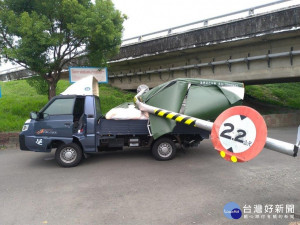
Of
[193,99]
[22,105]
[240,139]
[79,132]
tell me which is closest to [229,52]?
[193,99]

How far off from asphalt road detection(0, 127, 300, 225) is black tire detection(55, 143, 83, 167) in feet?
0.63

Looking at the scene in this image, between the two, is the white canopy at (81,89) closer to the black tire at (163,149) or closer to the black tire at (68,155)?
the black tire at (68,155)

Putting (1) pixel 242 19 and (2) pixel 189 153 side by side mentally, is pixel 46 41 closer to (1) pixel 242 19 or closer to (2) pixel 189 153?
(2) pixel 189 153

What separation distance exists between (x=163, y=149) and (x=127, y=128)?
1117 mm

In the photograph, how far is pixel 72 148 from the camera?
543cm

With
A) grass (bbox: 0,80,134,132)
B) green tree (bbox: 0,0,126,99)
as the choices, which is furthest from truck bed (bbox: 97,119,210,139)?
grass (bbox: 0,80,134,132)

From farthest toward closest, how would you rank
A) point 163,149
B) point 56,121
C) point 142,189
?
point 163,149, point 56,121, point 142,189

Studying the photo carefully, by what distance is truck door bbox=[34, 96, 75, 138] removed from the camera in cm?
536

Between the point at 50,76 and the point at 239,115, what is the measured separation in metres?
9.16

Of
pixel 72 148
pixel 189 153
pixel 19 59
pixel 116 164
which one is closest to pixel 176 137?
pixel 189 153

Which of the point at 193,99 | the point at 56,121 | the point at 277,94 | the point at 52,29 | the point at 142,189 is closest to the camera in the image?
the point at 142,189

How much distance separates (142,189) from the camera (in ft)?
13.1

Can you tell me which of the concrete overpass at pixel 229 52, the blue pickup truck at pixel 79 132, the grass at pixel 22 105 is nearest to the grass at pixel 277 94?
the concrete overpass at pixel 229 52

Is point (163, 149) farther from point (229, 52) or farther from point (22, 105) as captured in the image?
point (22, 105)
